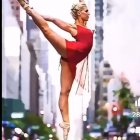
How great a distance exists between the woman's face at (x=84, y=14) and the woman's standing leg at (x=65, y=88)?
17 centimetres

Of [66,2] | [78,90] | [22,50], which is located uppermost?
[66,2]

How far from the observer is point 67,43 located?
5.19ft

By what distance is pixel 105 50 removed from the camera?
62.2 inches

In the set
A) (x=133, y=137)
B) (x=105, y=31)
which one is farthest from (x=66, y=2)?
(x=133, y=137)

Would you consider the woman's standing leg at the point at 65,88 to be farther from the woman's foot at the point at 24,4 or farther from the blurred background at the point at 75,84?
the woman's foot at the point at 24,4

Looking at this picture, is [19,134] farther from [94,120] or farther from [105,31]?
[105,31]

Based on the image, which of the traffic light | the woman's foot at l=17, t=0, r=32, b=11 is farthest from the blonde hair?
the traffic light

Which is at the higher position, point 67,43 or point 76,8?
point 76,8

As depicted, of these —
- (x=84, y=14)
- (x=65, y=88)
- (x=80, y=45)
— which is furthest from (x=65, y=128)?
(x=84, y=14)

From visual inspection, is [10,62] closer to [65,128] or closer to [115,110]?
[65,128]

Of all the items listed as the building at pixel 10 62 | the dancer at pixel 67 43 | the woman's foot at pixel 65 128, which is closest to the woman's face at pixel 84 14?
the dancer at pixel 67 43

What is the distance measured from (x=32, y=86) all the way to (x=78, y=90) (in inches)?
6.4

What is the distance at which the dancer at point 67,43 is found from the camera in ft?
5.18

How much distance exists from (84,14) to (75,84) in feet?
A: 0.81
